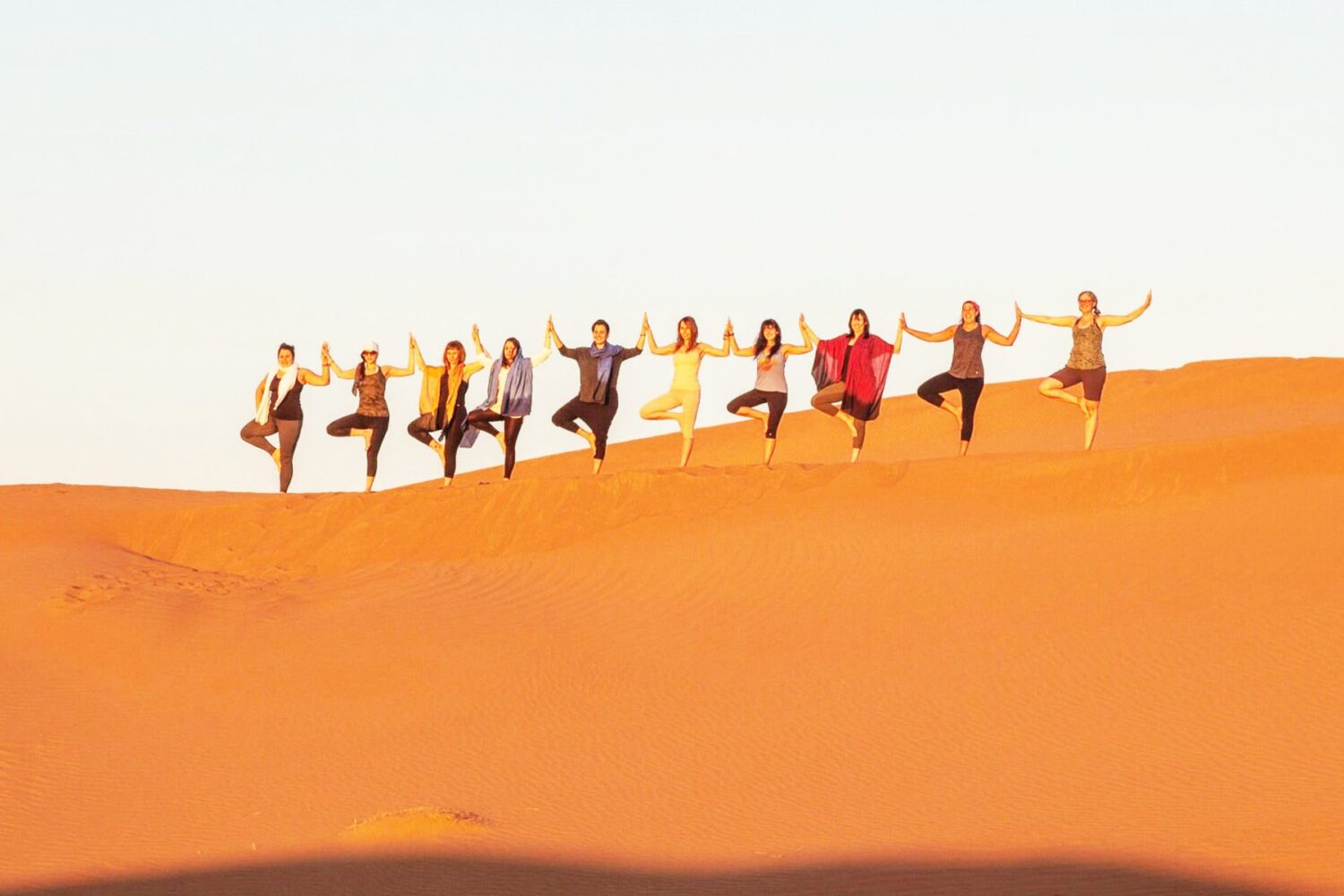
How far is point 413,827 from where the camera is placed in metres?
10.9

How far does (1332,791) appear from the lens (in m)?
10.7

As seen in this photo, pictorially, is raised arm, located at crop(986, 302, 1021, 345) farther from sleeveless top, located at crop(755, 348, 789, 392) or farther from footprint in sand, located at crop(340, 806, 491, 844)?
footprint in sand, located at crop(340, 806, 491, 844)

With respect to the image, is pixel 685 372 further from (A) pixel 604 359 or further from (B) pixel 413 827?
(B) pixel 413 827

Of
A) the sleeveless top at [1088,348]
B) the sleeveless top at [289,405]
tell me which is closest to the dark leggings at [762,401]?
the sleeveless top at [1088,348]

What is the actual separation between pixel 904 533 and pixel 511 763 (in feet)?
23.3

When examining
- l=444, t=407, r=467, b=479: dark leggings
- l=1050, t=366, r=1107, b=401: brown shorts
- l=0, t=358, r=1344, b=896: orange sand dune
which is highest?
l=1050, t=366, r=1107, b=401: brown shorts

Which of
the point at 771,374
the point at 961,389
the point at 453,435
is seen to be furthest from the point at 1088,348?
the point at 453,435

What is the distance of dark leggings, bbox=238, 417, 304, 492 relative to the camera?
2108cm

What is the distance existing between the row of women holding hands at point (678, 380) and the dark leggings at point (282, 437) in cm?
6

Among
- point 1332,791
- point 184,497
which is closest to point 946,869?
point 1332,791

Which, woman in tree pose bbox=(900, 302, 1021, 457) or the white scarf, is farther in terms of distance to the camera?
the white scarf

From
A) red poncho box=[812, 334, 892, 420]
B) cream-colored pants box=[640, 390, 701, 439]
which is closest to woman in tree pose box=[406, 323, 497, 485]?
cream-colored pants box=[640, 390, 701, 439]

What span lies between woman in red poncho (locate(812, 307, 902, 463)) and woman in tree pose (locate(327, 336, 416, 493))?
4582 millimetres

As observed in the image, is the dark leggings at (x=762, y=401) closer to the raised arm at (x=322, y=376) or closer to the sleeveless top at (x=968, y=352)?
the sleeveless top at (x=968, y=352)
